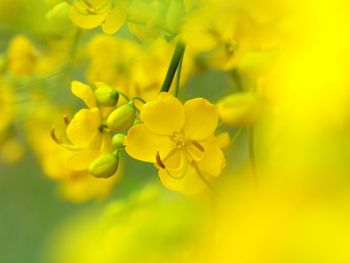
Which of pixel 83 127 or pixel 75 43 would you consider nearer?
pixel 83 127

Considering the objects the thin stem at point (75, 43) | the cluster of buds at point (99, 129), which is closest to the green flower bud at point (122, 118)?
the cluster of buds at point (99, 129)

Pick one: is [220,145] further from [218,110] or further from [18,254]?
[18,254]

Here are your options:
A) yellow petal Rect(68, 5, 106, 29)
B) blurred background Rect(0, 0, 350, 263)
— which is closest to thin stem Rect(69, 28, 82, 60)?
blurred background Rect(0, 0, 350, 263)

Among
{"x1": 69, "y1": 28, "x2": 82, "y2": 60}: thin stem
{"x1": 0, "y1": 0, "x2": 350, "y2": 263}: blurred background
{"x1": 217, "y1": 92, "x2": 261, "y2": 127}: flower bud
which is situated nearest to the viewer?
{"x1": 0, "y1": 0, "x2": 350, "y2": 263}: blurred background

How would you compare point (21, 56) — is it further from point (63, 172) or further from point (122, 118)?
point (122, 118)

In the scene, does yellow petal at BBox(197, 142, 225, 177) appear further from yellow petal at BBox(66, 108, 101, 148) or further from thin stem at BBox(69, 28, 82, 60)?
thin stem at BBox(69, 28, 82, 60)


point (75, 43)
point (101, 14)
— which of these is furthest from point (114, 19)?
point (75, 43)

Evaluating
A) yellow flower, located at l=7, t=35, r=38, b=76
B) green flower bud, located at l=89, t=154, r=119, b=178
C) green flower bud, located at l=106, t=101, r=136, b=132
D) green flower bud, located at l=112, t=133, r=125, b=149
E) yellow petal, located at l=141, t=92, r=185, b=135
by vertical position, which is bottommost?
yellow flower, located at l=7, t=35, r=38, b=76
